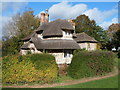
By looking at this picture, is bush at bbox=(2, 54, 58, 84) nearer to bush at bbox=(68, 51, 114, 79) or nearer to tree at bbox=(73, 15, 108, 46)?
bush at bbox=(68, 51, 114, 79)

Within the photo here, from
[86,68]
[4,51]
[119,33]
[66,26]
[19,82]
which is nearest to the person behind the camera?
[19,82]

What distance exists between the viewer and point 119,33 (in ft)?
125

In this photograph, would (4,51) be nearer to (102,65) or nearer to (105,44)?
(102,65)

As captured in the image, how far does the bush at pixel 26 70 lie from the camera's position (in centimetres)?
1262

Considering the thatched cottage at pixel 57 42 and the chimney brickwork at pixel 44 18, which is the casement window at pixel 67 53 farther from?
the chimney brickwork at pixel 44 18

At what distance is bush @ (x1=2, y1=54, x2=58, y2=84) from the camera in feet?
41.4

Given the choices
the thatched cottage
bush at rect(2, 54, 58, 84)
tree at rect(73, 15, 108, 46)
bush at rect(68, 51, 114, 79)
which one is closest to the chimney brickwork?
the thatched cottage

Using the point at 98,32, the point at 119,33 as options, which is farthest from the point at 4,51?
the point at 98,32

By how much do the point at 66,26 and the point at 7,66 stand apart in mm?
14358

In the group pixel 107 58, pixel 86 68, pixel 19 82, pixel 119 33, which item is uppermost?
pixel 119 33

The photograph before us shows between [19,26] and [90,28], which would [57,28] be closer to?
[19,26]

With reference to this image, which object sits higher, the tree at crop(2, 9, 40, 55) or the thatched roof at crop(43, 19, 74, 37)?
the tree at crop(2, 9, 40, 55)

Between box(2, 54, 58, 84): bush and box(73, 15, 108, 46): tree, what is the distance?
133 feet

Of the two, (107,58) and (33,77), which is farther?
(107,58)
